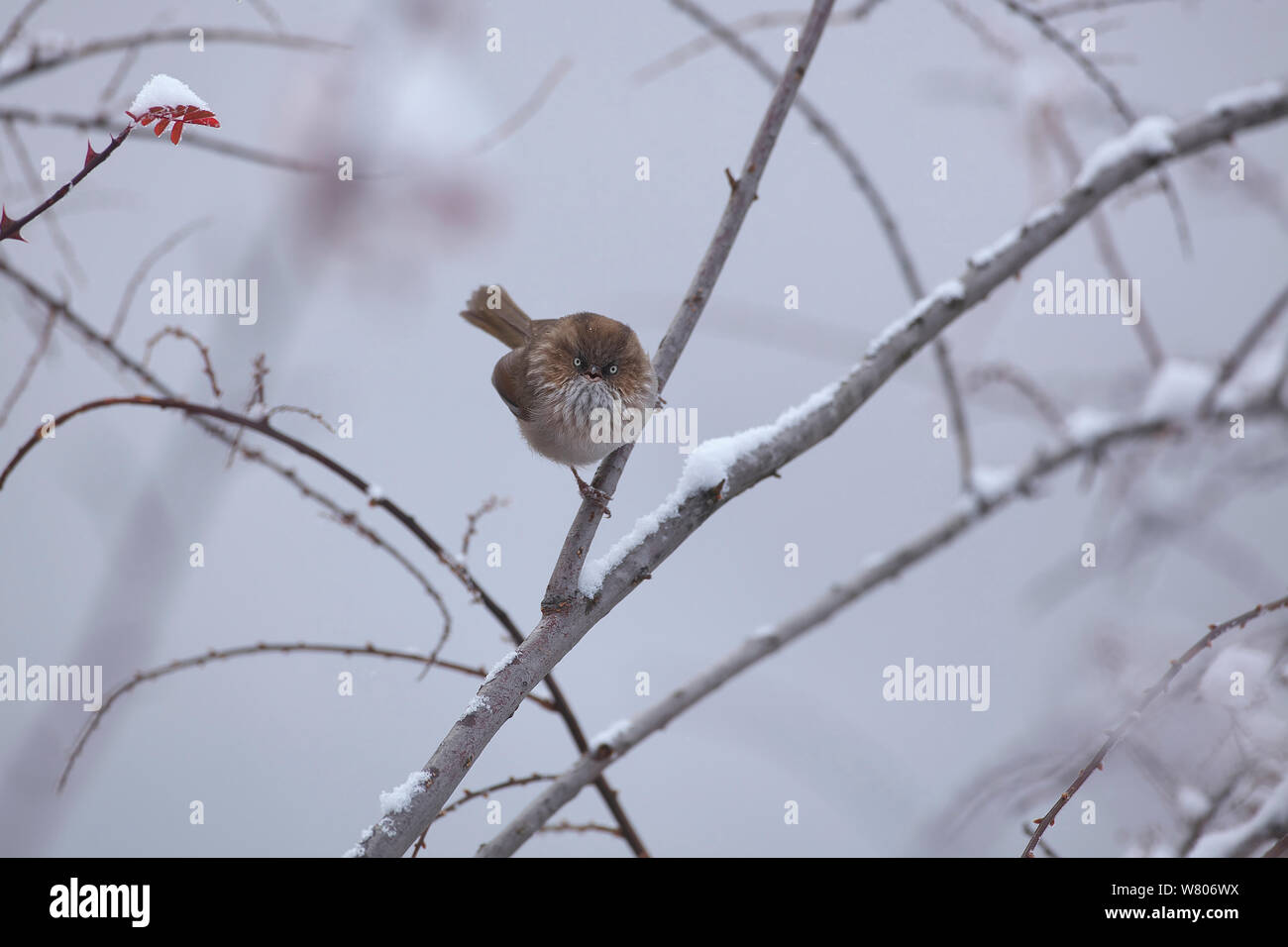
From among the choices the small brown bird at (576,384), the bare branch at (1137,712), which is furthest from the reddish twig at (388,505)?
the bare branch at (1137,712)

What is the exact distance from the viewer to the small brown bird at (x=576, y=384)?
2.16 m

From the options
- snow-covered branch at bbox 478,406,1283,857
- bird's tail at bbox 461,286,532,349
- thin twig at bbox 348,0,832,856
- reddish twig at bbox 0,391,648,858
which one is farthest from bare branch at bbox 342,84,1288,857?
bird's tail at bbox 461,286,532,349

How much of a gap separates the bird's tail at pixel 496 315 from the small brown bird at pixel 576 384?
0.33 ft

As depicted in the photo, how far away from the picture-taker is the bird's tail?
2.58 m

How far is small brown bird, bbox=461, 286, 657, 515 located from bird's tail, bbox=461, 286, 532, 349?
3.9 inches

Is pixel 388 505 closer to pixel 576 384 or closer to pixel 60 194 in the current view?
pixel 60 194

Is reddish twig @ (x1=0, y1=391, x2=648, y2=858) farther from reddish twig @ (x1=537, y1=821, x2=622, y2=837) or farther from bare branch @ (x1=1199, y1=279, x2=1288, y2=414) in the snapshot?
bare branch @ (x1=1199, y1=279, x2=1288, y2=414)

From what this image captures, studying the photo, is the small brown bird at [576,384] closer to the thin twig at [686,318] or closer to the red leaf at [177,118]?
the thin twig at [686,318]

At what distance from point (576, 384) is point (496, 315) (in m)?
Answer: 0.47
